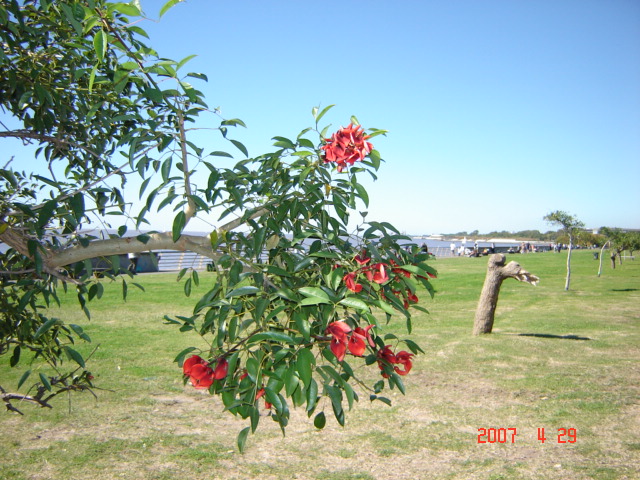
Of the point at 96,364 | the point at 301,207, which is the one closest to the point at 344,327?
the point at 301,207

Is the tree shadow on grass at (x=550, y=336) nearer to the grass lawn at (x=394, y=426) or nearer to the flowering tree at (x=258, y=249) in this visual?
the grass lawn at (x=394, y=426)

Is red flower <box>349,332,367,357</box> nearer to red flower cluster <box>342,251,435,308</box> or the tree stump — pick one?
red flower cluster <box>342,251,435,308</box>

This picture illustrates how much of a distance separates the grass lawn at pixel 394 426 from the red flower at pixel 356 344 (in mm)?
2322

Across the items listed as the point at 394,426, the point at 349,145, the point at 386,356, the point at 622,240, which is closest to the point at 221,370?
the point at 386,356

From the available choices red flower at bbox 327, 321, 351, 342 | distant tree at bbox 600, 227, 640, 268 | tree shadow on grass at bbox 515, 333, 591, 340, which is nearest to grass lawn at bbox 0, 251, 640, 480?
tree shadow on grass at bbox 515, 333, 591, 340

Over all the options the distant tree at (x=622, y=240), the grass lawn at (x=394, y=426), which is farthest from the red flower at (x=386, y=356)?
the distant tree at (x=622, y=240)

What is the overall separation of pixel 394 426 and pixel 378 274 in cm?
365

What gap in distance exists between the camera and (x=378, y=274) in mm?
1747

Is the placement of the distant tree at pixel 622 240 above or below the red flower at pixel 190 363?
above

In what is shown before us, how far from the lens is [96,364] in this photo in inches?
282

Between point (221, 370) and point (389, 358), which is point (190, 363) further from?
point (389, 358)
